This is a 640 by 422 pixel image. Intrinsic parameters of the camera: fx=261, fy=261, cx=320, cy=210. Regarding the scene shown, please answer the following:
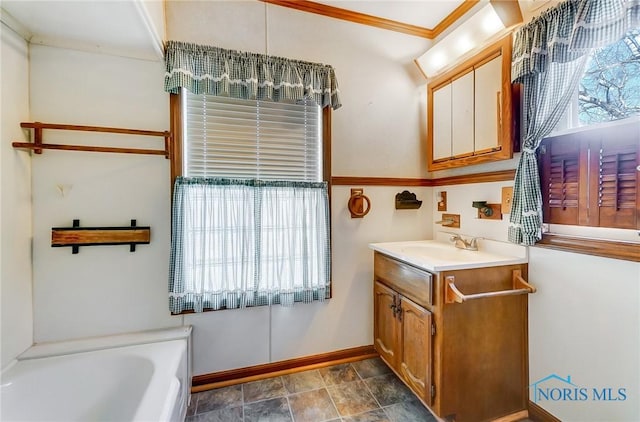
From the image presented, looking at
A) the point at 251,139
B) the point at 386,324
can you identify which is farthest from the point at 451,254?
the point at 251,139

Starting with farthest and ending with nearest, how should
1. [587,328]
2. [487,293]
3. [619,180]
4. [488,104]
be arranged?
[488,104] → [487,293] → [587,328] → [619,180]

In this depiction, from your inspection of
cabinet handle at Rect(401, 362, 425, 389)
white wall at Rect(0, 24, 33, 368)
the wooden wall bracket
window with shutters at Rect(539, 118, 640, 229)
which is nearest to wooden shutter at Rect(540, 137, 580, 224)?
window with shutters at Rect(539, 118, 640, 229)

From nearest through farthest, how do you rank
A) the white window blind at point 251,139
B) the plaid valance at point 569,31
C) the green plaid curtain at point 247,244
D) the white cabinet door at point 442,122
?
the plaid valance at point 569,31 → the green plaid curtain at point 247,244 → the white window blind at point 251,139 → the white cabinet door at point 442,122

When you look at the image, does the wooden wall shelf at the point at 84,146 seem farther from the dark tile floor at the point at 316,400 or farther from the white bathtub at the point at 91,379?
the dark tile floor at the point at 316,400

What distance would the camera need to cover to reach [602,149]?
1.24 m

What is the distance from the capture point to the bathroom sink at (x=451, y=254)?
1.43 metres

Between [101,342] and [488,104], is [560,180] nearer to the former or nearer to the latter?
[488,104]

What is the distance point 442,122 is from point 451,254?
1.02 meters

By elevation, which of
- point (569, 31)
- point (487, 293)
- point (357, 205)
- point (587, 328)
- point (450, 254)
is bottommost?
point (587, 328)

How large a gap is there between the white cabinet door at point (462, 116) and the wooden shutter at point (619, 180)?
2.16 feet

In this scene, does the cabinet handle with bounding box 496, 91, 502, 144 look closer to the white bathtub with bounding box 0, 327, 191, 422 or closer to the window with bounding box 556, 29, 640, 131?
the window with bounding box 556, 29, 640, 131

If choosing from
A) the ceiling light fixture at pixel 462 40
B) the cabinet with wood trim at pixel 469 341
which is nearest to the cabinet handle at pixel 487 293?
the cabinet with wood trim at pixel 469 341

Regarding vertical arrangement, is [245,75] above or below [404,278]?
above

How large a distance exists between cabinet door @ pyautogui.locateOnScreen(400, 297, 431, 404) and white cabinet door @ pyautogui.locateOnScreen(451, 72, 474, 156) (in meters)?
1.13
